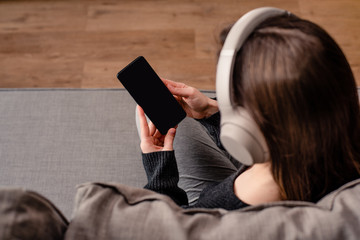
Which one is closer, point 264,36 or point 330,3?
point 264,36

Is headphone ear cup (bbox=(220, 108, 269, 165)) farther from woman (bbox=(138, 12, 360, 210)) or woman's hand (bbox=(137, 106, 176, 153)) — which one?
woman's hand (bbox=(137, 106, 176, 153))

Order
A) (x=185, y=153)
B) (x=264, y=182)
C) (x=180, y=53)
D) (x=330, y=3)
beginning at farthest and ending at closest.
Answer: (x=330, y=3)
(x=180, y=53)
(x=185, y=153)
(x=264, y=182)

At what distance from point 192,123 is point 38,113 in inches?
19.6

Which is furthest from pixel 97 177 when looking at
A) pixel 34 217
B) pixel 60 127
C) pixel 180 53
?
pixel 180 53

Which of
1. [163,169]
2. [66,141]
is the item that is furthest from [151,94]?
[66,141]

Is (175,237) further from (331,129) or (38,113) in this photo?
(38,113)

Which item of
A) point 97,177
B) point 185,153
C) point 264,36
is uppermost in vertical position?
point 264,36

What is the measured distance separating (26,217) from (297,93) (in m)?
0.43

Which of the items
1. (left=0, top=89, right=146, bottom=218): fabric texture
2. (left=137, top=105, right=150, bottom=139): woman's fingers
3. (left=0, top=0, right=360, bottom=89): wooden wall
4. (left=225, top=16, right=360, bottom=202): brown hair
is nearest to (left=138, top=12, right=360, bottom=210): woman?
(left=225, top=16, right=360, bottom=202): brown hair

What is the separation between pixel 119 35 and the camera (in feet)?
5.63

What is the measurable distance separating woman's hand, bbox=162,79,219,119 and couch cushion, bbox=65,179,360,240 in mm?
437

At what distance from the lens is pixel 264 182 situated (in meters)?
0.69

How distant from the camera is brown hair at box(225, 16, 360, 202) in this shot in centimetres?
54

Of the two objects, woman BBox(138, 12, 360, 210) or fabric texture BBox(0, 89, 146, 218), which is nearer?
woman BBox(138, 12, 360, 210)
